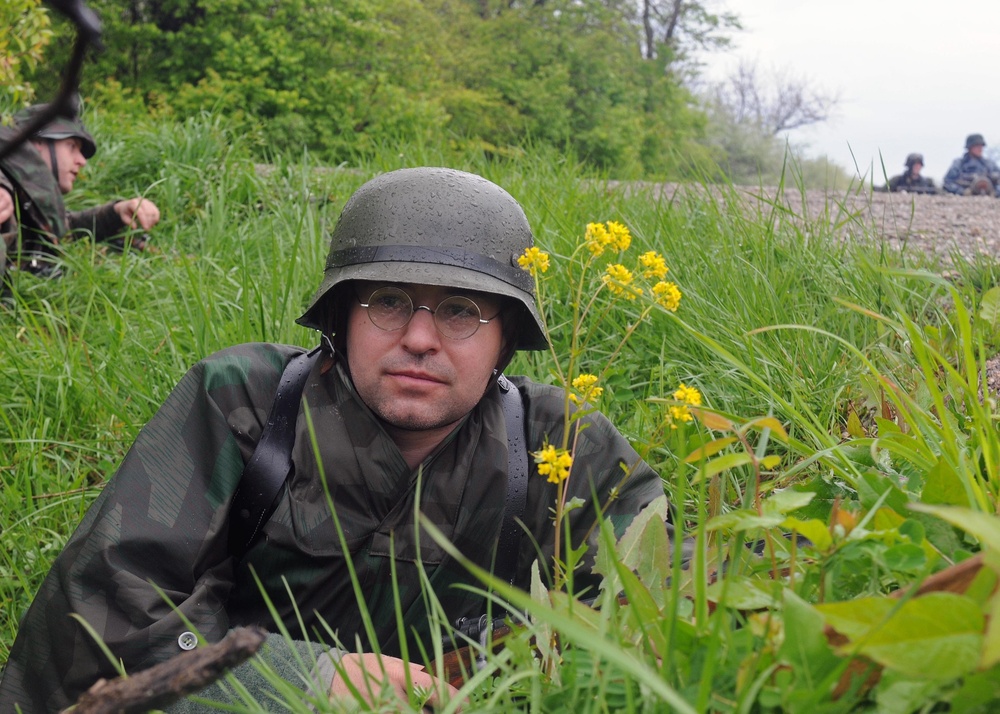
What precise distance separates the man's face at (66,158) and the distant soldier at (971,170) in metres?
15.3

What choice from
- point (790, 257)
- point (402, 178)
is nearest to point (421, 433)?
point (402, 178)

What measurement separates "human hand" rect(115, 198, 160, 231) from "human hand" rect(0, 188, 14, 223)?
611 mm

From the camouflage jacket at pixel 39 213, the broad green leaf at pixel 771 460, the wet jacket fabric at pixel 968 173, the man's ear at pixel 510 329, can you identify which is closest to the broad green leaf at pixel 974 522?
the broad green leaf at pixel 771 460

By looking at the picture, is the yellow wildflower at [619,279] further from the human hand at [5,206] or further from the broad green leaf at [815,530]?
the human hand at [5,206]

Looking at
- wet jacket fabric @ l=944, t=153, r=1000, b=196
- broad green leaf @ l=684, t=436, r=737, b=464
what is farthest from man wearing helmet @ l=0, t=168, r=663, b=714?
wet jacket fabric @ l=944, t=153, r=1000, b=196

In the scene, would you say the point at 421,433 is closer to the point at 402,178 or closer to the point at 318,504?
the point at 318,504

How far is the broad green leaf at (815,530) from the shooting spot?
1.07 metres

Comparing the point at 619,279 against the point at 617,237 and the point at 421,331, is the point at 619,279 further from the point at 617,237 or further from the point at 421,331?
the point at 421,331

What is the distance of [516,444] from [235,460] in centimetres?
76

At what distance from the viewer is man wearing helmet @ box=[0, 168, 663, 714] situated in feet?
6.99

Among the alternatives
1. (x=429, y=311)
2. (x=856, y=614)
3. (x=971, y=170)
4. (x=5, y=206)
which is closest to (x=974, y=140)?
(x=971, y=170)

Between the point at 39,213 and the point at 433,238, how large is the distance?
12.5ft

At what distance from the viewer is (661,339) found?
3742 millimetres

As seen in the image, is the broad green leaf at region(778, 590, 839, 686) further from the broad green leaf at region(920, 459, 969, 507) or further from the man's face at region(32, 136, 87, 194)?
the man's face at region(32, 136, 87, 194)
